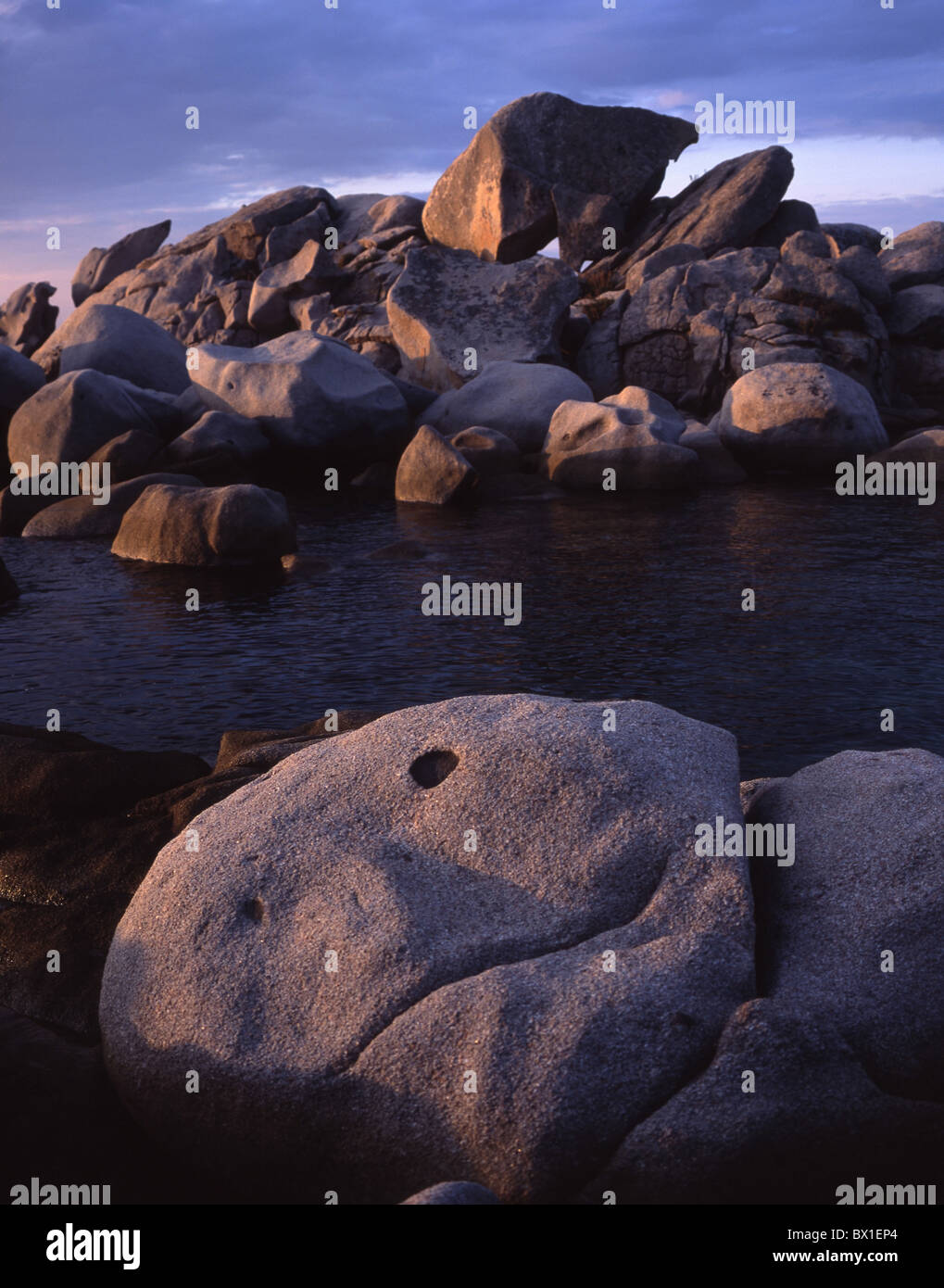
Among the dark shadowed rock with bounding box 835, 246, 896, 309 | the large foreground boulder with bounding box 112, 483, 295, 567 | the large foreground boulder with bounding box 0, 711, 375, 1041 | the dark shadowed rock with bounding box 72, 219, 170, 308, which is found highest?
the dark shadowed rock with bounding box 72, 219, 170, 308

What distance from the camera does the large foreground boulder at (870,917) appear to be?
5.20 m

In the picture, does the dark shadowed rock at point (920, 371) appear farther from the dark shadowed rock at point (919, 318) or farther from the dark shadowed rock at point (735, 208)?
the dark shadowed rock at point (735, 208)

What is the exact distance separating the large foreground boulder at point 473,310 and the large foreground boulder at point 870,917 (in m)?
33.8

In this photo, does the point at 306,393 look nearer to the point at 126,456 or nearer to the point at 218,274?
the point at 126,456

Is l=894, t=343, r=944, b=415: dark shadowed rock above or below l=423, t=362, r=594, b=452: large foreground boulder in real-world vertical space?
above

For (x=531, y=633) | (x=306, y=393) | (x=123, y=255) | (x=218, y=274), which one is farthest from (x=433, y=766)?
(x=123, y=255)

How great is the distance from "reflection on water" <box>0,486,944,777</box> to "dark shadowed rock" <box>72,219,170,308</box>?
57.7 meters

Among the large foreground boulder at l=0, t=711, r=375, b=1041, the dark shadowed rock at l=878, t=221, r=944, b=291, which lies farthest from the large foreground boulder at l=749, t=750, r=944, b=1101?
the dark shadowed rock at l=878, t=221, r=944, b=291

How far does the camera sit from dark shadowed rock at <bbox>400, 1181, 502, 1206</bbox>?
4.32m

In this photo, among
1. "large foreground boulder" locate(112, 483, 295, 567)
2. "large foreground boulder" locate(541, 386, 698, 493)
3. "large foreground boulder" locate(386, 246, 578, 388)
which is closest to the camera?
"large foreground boulder" locate(112, 483, 295, 567)

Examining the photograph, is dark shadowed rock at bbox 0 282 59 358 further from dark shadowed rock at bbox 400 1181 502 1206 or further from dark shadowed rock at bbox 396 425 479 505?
dark shadowed rock at bbox 400 1181 502 1206

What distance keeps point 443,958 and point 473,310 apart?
1444 inches

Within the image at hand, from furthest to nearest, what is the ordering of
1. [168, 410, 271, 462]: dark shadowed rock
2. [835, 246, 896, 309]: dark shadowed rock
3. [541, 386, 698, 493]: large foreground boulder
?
[835, 246, 896, 309]: dark shadowed rock, [541, 386, 698, 493]: large foreground boulder, [168, 410, 271, 462]: dark shadowed rock

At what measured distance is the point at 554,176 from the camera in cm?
4997
